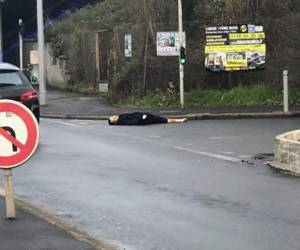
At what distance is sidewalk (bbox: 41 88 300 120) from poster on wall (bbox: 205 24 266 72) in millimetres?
2422

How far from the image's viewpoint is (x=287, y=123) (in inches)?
743

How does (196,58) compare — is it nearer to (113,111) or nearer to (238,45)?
(238,45)

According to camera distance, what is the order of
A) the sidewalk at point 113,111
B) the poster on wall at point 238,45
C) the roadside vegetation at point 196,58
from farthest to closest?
1. the poster on wall at point 238,45
2. the roadside vegetation at point 196,58
3. the sidewalk at point 113,111

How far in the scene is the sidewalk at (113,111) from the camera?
21.6 metres

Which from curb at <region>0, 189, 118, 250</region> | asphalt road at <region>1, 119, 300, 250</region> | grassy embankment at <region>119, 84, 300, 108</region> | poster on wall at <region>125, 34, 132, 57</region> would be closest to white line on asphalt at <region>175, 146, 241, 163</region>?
asphalt road at <region>1, 119, 300, 250</region>

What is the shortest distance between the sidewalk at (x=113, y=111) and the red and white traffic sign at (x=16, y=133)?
49.0ft

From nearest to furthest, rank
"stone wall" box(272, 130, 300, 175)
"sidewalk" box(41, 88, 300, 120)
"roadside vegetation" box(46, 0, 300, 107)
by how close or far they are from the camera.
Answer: "stone wall" box(272, 130, 300, 175) → "sidewalk" box(41, 88, 300, 120) → "roadside vegetation" box(46, 0, 300, 107)

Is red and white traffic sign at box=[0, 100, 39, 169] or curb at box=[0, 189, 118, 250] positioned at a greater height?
red and white traffic sign at box=[0, 100, 39, 169]

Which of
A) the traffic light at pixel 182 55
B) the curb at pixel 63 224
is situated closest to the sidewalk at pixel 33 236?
the curb at pixel 63 224

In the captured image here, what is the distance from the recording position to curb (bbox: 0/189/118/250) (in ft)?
21.2

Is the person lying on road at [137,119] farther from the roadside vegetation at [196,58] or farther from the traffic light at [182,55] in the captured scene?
the roadside vegetation at [196,58]

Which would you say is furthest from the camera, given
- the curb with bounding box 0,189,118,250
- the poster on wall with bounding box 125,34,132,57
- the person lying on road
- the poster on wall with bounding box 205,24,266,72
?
the poster on wall with bounding box 125,34,132,57

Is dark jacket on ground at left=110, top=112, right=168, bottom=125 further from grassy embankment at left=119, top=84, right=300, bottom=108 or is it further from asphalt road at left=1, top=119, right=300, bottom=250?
grassy embankment at left=119, top=84, right=300, bottom=108

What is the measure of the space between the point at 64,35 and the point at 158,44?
1407 centimetres
